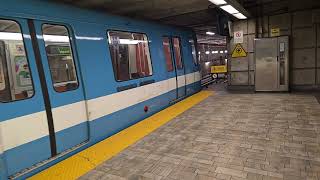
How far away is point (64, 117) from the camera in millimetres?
3510

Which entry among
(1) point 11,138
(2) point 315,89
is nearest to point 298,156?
(1) point 11,138

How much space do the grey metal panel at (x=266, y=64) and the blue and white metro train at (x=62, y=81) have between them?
4406 mm

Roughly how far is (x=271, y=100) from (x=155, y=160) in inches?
193

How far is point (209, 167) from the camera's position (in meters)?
3.16

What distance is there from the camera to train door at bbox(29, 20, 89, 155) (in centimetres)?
331

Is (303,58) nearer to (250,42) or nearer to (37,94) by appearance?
(250,42)

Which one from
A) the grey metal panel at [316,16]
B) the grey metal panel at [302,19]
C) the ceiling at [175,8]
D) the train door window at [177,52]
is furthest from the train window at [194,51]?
the grey metal panel at [316,16]

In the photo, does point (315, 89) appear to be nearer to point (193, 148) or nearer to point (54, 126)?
point (193, 148)

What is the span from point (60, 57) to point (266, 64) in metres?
6.86

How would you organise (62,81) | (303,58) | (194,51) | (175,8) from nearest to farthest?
(62,81) < (175,8) < (303,58) < (194,51)

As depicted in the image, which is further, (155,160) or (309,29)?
(309,29)

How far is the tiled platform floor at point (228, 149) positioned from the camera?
3.03 meters

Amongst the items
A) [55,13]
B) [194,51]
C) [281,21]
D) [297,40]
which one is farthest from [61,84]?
[297,40]

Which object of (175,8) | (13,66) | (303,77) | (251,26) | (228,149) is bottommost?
(228,149)
